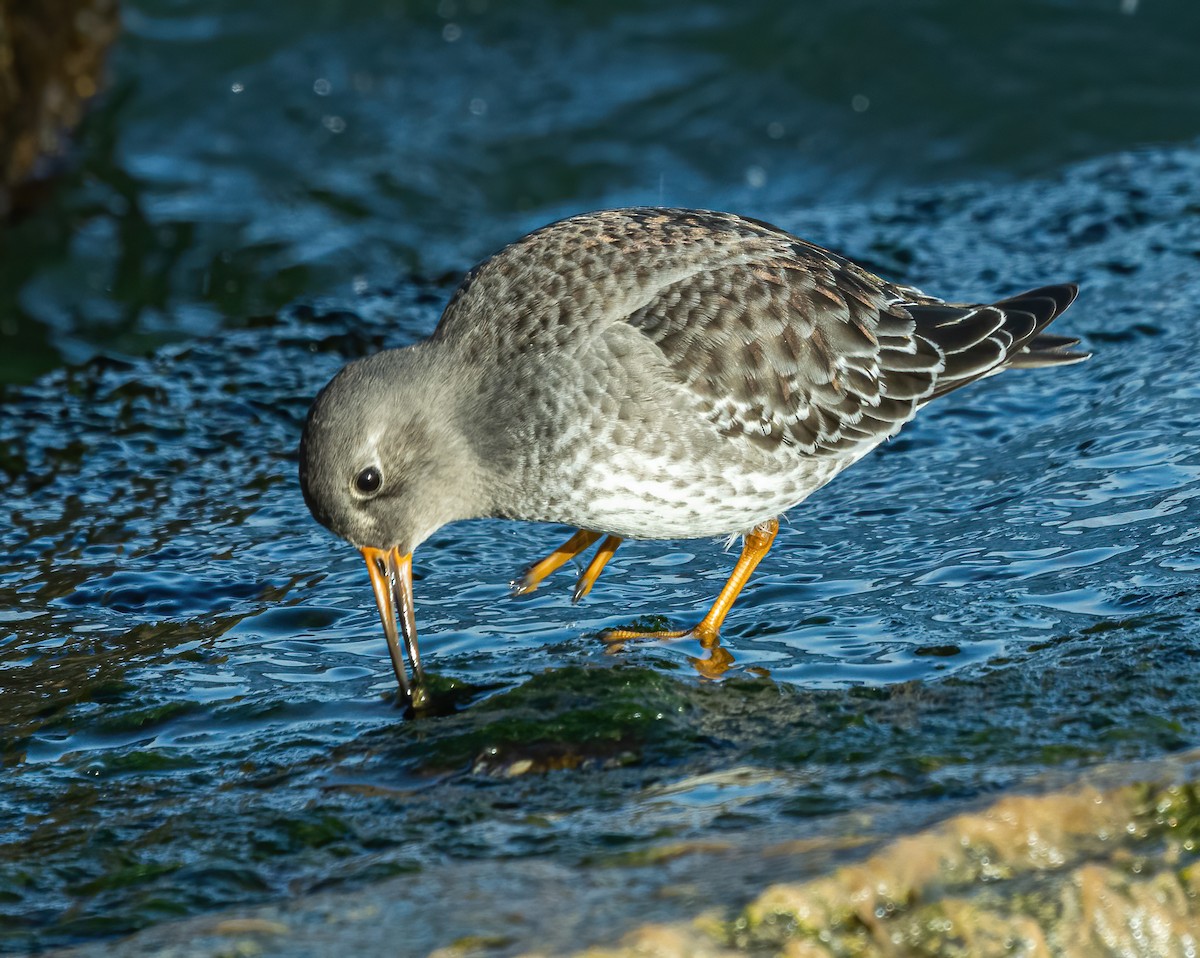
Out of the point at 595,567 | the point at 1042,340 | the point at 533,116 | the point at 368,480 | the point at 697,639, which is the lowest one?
the point at 697,639

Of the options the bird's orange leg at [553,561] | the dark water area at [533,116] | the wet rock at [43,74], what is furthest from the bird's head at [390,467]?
the wet rock at [43,74]

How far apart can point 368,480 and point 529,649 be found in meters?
0.97

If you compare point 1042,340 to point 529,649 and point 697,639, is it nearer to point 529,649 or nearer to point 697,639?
point 697,639

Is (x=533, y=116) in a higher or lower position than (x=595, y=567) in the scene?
higher

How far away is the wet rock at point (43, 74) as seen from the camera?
11648 mm

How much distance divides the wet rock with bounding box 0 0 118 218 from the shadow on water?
278cm

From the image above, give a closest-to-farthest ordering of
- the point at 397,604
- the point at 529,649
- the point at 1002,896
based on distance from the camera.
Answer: the point at 1002,896
the point at 397,604
the point at 529,649

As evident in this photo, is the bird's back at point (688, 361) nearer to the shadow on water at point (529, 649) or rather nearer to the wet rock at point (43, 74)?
the shadow on water at point (529, 649)

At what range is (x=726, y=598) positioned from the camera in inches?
253

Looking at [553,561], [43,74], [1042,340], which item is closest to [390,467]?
[553,561]

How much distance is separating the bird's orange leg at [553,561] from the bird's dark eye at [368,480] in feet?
3.93

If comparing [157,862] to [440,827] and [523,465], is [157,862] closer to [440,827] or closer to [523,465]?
[440,827]

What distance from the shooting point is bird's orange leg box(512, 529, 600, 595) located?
274 inches

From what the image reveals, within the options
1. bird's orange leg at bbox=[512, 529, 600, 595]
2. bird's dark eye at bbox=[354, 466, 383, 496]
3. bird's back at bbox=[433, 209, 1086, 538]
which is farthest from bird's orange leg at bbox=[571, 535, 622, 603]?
bird's dark eye at bbox=[354, 466, 383, 496]
